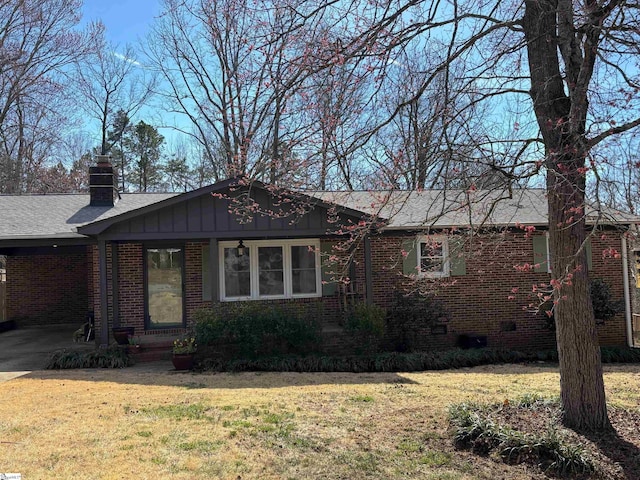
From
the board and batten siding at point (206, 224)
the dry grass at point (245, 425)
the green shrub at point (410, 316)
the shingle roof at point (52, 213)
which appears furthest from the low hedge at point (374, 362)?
the shingle roof at point (52, 213)

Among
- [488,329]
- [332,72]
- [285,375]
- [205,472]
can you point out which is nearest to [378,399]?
[285,375]

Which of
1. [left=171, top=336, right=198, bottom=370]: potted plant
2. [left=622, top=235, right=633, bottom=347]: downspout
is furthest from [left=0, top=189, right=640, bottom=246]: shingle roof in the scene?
[left=171, top=336, right=198, bottom=370]: potted plant

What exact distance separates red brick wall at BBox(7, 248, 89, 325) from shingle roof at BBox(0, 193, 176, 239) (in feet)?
6.74

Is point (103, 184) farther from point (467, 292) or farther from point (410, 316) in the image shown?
point (467, 292)

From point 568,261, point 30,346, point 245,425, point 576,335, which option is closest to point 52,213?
point 30,346

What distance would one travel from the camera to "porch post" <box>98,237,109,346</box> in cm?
1041

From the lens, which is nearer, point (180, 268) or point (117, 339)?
point (117, 339)

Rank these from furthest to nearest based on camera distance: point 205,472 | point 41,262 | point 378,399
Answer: point 41,262
point 378,399
point 205,472

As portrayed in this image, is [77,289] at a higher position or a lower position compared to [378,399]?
higher

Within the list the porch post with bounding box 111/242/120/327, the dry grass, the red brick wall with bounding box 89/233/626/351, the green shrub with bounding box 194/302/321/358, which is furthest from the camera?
the red brick wall with bounding box 89/233/626/351

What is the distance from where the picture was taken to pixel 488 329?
1228cm

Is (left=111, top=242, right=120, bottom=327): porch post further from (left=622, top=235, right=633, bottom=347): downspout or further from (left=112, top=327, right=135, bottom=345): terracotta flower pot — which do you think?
(left=622, top=235, right=633, bottom=347): downspout

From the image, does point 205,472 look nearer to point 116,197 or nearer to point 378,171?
point 378,171

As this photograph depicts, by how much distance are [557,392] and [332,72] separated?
537 centimetres
